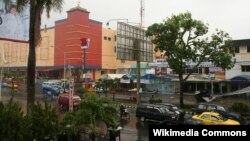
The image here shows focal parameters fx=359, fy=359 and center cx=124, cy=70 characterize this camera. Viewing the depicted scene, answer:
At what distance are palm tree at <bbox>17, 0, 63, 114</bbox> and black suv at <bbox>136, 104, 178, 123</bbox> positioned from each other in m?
15.2

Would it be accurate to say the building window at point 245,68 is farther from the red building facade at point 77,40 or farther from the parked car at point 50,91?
the red building facade at point 77,40

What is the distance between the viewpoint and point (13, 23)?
80.6ft

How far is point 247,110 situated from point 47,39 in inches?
2819

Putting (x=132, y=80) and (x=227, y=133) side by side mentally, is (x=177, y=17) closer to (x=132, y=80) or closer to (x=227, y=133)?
(x=132, y=80)

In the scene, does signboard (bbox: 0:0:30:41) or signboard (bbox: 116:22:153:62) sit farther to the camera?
signboard (bbox: 116:22:153:62)

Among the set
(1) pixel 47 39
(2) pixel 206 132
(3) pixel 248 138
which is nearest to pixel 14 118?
(2) pixel 206 132

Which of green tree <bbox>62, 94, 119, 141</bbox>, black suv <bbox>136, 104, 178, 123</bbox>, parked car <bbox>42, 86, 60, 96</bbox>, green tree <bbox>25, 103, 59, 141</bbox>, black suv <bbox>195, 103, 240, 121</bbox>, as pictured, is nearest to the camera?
green tree <bbox>25, 103, 59, 141</bbox>

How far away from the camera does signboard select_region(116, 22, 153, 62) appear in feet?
156

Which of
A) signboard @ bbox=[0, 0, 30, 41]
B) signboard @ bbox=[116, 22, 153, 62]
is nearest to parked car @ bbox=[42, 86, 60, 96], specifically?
signboard @ bbox=[116, 22, 153, 62]

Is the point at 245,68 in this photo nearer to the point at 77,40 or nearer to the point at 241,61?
the point at 241,61

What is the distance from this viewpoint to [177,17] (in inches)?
1714

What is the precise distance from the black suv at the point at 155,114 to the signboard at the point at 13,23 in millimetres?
13903

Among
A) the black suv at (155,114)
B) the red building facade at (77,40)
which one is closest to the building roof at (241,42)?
the black suv at (155,114)

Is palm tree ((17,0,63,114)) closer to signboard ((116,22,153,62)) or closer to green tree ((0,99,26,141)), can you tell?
green tree ((0,99,26,141))
